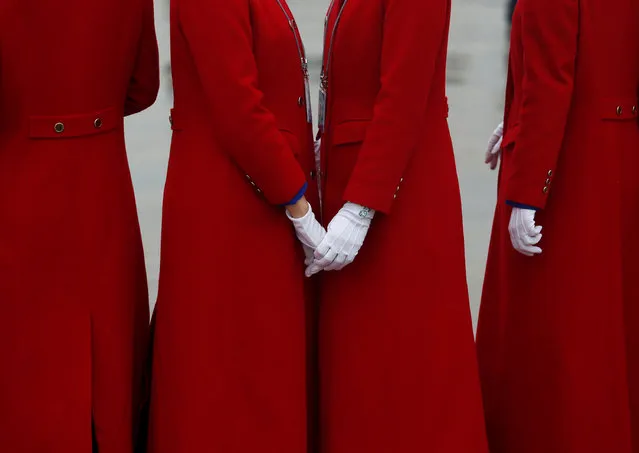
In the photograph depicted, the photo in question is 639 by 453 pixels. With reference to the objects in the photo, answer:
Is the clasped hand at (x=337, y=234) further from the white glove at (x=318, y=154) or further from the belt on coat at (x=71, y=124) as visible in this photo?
the belt on coat at (x=71, y=124)

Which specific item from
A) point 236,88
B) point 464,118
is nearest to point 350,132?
point 236,88

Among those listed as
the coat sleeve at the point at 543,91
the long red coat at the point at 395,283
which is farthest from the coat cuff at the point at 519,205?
the long red coat at the point at 395,283

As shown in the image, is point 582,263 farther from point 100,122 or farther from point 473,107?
point 473,107

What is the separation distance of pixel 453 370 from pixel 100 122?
2.69 feet

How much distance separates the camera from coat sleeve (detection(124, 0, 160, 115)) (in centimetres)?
187

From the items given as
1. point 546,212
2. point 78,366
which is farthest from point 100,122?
point 546,212

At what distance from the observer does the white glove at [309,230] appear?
5.82 ft

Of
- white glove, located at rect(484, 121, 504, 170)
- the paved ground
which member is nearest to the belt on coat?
white glove, located at rect(484, 121, 504, 170)

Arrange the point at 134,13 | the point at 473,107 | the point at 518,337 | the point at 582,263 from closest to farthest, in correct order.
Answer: the point at 134,13 → the point at 582,263 → the point at 518,337 → the point at 473,107

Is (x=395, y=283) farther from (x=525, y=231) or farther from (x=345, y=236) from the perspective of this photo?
(x=525, y=231)

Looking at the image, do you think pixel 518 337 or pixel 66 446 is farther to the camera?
pixel 518 337

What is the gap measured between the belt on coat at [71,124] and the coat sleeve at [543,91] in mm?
842

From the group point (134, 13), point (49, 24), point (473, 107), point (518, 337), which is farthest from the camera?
point (473, 107)

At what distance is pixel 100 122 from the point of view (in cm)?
177
